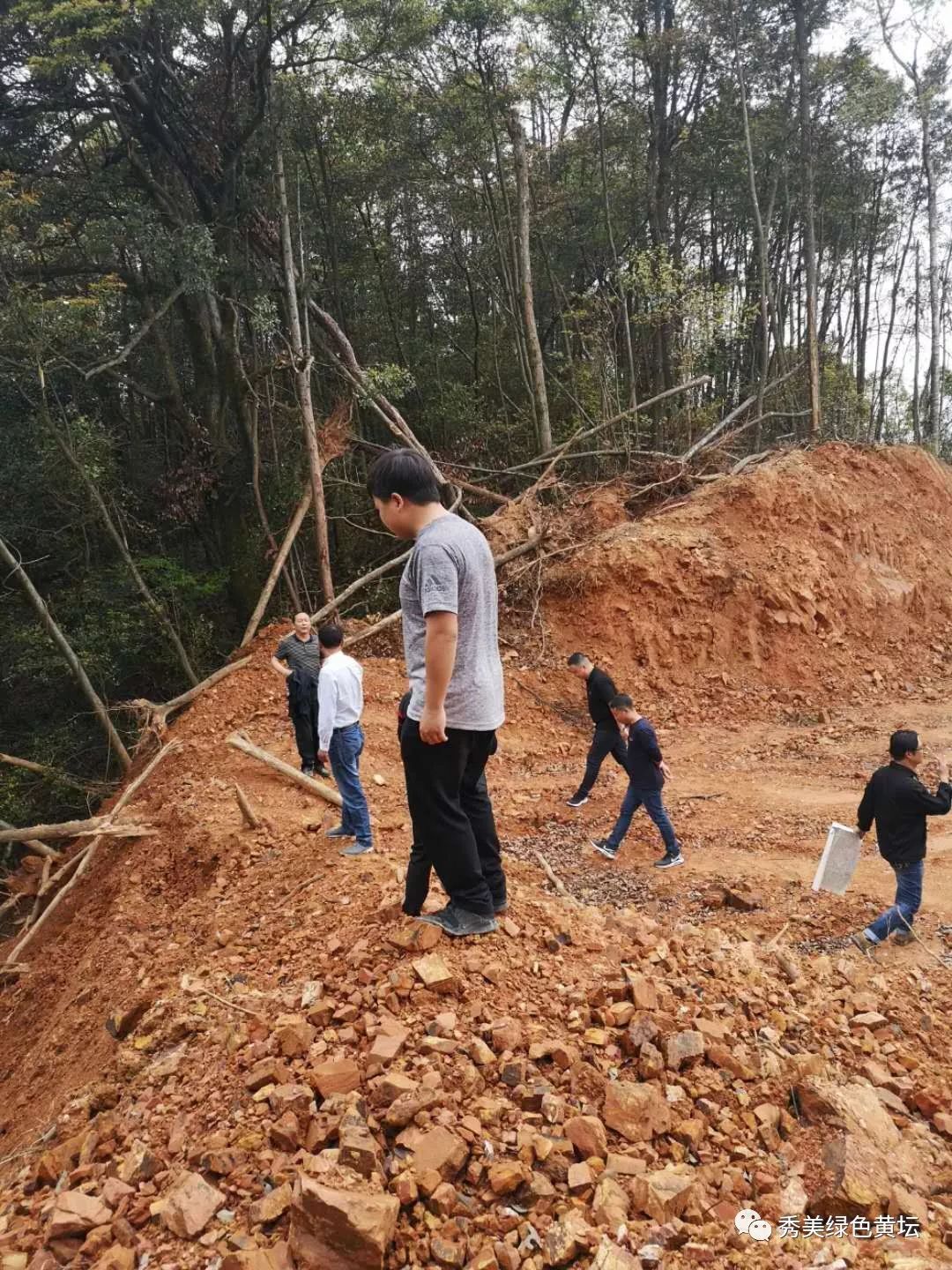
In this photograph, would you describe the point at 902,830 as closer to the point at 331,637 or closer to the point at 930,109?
the point at 331,637

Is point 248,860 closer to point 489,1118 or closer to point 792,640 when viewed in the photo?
point 489,1118

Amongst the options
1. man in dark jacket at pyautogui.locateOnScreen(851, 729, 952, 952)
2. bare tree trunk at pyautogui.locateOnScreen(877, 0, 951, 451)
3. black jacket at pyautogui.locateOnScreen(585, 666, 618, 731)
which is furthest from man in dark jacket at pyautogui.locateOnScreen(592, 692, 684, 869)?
bare tree trunk at pyautogui.locateOnScreen(877, 0, 951, 451)

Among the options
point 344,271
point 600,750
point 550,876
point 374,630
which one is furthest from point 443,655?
point 344,271

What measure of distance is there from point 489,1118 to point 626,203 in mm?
20479

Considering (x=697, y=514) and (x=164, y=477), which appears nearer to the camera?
(x=697, y=514)

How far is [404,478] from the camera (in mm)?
2686

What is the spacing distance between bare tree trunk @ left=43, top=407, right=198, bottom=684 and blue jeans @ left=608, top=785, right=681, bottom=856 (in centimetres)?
846

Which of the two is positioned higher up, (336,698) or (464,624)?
(464,624)

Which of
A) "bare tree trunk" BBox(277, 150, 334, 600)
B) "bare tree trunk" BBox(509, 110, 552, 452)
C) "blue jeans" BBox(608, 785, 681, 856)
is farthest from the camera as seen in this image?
"bare tree trunk" BBox(509, 110, 552, 452)

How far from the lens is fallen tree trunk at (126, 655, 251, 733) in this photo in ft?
29.3

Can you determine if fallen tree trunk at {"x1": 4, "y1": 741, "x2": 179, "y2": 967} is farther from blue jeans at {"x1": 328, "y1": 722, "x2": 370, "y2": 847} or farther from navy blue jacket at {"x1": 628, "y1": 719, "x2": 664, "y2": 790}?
navy blue jacket at {"x1": 628, "y1": 719, "x2": 664, "y2": 790}

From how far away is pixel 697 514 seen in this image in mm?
11320

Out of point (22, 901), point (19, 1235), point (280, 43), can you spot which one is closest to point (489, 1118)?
point (19, 1235)

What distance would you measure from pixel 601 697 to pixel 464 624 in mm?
A: 4516
